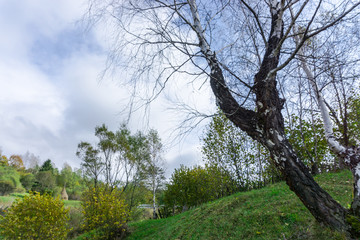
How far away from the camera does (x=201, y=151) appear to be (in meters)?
11.4

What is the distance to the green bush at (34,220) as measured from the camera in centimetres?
688

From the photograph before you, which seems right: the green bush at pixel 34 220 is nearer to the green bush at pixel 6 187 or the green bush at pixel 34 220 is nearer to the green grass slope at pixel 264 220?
the green grass slope at pixel 264 220

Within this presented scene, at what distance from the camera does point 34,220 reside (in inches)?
276

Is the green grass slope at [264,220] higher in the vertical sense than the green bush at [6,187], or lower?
lower

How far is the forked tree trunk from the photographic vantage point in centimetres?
221

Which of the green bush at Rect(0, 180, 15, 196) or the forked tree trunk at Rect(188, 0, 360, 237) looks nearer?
the forked tree trunk at Rect(188, 0, 360, 237)

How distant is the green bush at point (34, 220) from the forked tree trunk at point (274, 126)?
26.4 ft

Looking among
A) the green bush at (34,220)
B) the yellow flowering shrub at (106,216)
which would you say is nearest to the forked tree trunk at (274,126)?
the green bush at (34,220)

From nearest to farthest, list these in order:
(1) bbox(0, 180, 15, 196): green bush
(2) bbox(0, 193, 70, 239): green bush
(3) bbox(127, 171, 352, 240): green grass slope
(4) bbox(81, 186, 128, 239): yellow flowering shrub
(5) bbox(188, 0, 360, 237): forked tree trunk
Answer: (5) bbox(188, 0, 360, 237): forked tree trunk
(3) bbox(127, 171, 352, 240): green grass slope
(2) bbox(0, 193, 70, 239): green bush
(4) bbox(81, 186, 128, 239): yellow flowering shrub
(1) bbox(0, 180, 15, 196): green bush

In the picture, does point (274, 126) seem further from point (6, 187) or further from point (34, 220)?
point (6, 187)

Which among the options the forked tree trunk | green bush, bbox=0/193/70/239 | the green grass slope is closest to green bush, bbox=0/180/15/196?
green bush, bbox=0/193/70/239

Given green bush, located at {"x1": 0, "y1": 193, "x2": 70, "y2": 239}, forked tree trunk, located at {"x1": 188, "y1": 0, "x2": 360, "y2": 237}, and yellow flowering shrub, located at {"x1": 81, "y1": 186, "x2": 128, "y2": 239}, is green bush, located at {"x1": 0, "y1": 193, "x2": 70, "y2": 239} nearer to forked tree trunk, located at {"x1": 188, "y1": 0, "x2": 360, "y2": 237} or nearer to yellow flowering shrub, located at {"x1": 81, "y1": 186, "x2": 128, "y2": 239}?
yellow flowering shrub, located at {"x1": 81, "y1": 186, "x2": 128, "y2": 239}

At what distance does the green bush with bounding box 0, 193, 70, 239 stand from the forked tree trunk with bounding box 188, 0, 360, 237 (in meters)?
8.04

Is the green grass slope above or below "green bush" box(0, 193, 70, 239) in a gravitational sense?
below
